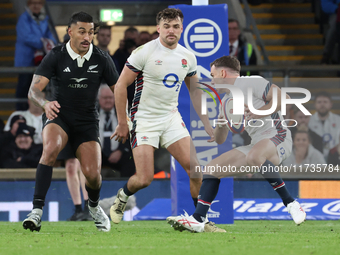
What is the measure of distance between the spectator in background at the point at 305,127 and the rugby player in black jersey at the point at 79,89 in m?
3.69

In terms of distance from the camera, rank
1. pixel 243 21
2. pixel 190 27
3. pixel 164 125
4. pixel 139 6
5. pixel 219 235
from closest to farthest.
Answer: pixel 219 235, pixel 164 125, pixel 190 27, pixel 243 21, pixel 139 6

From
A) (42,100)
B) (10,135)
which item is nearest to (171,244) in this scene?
(42,100)

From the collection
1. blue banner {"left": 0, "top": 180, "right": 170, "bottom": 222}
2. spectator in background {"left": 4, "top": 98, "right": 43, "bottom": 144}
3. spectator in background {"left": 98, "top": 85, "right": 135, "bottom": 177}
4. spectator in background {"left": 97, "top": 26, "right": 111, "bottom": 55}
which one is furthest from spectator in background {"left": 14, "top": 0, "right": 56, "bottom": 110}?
blue banner {"left": 0, "top": 180, "right": 170, "bottom": 222}

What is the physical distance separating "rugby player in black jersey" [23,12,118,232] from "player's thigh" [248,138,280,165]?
1564mm

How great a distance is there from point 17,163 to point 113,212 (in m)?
3.26

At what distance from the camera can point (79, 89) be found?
19.8ft

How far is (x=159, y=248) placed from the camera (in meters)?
4.40

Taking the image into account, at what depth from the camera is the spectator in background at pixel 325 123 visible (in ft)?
28.8

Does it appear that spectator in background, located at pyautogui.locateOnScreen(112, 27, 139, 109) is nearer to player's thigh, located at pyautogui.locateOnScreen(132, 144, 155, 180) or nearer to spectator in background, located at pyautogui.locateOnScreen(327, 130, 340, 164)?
spectator in background, located at pyautogui.locateOnScreen(327, 130, 340, 164)

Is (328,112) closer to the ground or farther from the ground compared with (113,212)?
farther from the ground

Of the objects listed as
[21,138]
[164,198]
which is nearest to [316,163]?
[164,198]

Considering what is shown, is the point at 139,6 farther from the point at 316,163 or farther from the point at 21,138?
the point at 316,163

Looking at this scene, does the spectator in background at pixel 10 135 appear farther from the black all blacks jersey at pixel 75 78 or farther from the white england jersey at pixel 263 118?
the white england jersey at pixel 263 118

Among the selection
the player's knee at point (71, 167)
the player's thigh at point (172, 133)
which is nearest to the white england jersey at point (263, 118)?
the player's thigh at point (172, 133)
